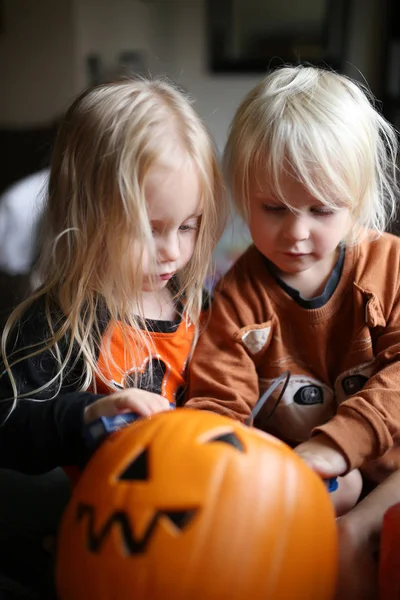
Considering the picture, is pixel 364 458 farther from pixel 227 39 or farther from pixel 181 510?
pixel 227 39

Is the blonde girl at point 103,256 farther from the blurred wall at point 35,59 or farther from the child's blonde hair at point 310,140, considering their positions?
the blurred wall at point 35,59

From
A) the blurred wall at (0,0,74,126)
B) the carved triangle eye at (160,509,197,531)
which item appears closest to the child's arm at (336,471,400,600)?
the carved triangle eye at (160,509,197,531)

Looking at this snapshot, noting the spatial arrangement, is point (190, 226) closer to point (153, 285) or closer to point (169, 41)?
point (153, 285)

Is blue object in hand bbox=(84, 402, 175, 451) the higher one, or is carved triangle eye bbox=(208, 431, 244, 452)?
carved triangle eye bbox=(208, 431, 244, 452)

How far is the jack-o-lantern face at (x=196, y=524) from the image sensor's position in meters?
0.57

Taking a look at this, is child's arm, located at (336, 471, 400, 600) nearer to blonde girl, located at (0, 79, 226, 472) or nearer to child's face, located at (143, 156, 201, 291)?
blonde girl, located at (0, 79, 226, 472)

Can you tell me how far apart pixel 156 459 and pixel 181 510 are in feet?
0.18

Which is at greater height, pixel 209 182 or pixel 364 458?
pixel 209 182

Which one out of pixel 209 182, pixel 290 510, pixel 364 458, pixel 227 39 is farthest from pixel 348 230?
pixel 227 39

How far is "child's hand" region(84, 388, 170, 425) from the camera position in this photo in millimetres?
745

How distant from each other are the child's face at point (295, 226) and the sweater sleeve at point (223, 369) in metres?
0.12

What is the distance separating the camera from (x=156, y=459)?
2.00 feet

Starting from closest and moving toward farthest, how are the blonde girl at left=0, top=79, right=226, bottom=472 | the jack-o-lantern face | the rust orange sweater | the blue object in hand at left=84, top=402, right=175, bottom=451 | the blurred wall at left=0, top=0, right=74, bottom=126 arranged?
the jack-o-lantern face → the blue object in hand at left=84, top=402, right=175, bottom=451 → the blonde girl at left=0, top=79, right=226, bottom=472 → the rust orange sweater → the blurred wall at left=0, top=0, right=74, bottom=126

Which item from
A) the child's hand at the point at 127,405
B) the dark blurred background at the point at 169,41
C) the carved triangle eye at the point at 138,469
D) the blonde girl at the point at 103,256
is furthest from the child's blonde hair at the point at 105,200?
the dark blurred background at the point at 169,41
